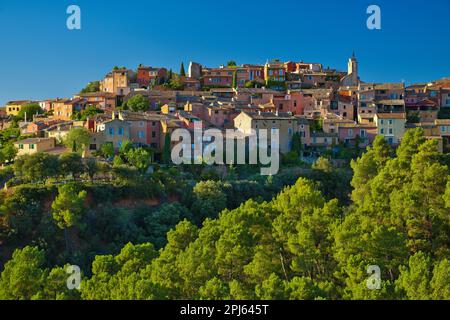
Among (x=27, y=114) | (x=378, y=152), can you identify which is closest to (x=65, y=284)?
(x=378, y=152)

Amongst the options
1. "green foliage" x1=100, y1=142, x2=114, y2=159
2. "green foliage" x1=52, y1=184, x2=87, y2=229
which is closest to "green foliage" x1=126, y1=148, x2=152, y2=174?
"green foliage" x1=100, y1=142, x2=114, y2=159

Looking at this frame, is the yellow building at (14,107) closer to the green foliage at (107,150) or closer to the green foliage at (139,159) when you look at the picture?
the green foliage at (107,150)

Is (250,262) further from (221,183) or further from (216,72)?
(216,72)

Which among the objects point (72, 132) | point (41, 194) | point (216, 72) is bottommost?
point (41, 194)

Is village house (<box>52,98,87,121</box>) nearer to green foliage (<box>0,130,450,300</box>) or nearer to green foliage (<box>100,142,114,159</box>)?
green foliage (<box>100,142,114,159</box>)

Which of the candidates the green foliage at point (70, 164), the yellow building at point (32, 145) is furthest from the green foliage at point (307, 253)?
the yellow building at point (32, 145)

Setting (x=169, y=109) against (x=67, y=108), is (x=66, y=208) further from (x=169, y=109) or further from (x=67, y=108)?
(x=67, y=108)
